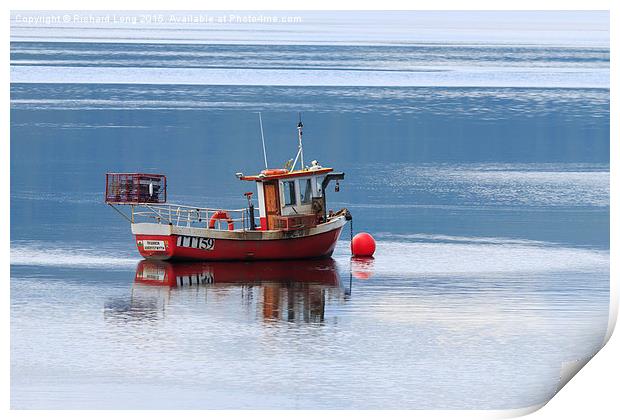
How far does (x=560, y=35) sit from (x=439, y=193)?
30.9 feet

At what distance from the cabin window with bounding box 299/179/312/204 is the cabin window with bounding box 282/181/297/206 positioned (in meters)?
0.15

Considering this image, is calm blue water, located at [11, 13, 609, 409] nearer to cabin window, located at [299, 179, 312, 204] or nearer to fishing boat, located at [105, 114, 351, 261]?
fishing boat, located at [105, 114, 351, 261]

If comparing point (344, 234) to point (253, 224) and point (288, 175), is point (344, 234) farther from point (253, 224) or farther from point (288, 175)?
point (253, 224)

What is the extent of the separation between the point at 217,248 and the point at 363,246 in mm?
2650

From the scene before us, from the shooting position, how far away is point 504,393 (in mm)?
19844

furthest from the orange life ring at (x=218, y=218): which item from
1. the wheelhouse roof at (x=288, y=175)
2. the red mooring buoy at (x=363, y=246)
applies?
the red mooring buoy at (x=363, y=246)

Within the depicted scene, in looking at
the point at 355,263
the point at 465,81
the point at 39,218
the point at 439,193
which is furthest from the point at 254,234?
the point at 465,81

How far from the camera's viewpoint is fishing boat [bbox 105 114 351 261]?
88.4ft

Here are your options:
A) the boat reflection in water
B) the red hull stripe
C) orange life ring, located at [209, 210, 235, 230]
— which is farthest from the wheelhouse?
the boat reflection in water

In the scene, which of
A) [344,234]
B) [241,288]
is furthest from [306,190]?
[241,288]

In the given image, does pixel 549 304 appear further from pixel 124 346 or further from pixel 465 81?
pixel 465 81

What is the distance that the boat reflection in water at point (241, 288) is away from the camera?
23375mm

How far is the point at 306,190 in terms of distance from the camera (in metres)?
27.8

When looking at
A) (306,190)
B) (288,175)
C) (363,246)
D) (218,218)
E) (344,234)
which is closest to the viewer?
(218,218)
